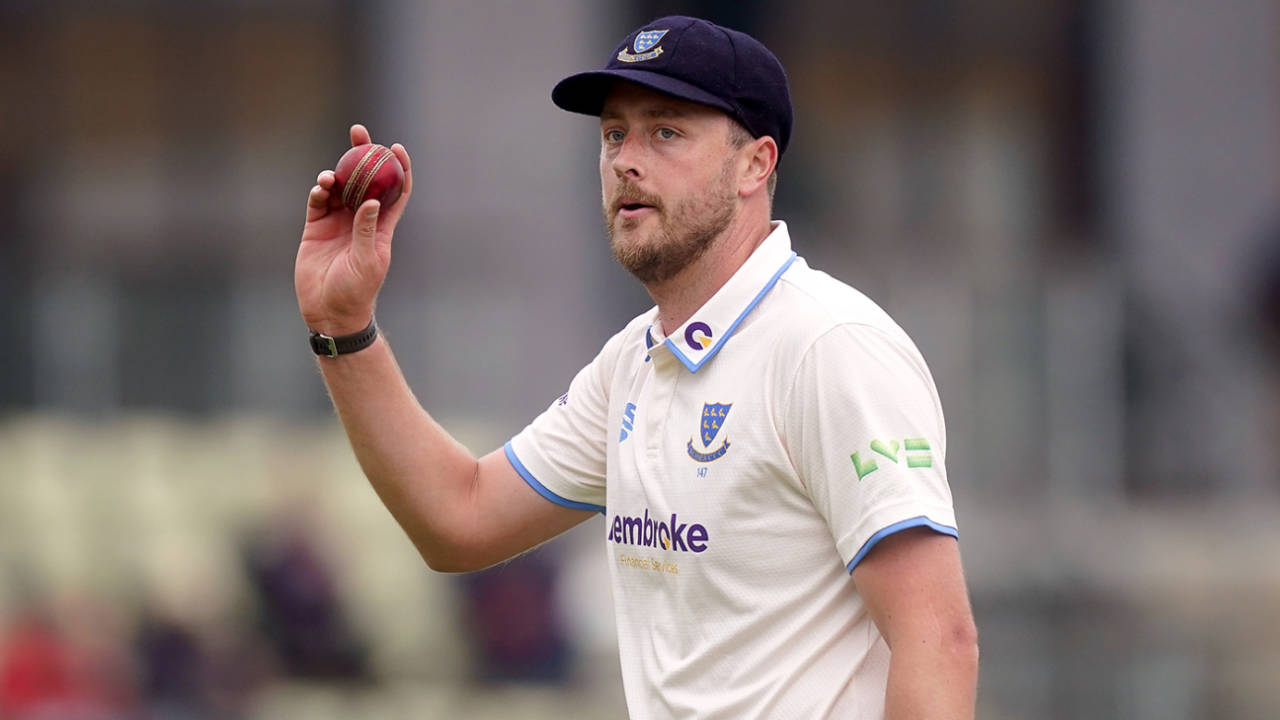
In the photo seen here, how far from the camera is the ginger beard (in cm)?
338

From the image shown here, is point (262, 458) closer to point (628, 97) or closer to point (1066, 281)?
point (1066, 281)

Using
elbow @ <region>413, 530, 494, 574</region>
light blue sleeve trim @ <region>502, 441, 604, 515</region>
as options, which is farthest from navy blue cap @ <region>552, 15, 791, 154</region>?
elbow @ <region>413, 530, 494, 574</region>

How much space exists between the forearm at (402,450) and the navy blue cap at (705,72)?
0.69 metres

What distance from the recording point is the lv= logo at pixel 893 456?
298 cm

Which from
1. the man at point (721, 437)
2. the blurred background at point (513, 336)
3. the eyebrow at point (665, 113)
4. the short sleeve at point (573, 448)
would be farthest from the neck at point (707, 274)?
the blurred background at point (513, 336)

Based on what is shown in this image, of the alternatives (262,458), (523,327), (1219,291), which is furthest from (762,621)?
(1219,291)

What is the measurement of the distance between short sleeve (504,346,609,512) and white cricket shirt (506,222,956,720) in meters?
0.31

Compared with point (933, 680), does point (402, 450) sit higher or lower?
higher

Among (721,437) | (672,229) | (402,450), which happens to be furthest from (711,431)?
(402,450)

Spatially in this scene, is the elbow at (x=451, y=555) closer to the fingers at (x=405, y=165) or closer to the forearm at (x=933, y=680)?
the fingers at (x=405, y=165)

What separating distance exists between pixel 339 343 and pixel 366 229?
0.24 m

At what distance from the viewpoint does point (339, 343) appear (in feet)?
11.9

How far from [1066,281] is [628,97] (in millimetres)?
7682

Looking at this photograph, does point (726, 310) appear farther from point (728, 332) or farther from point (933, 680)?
point (933, 680)
